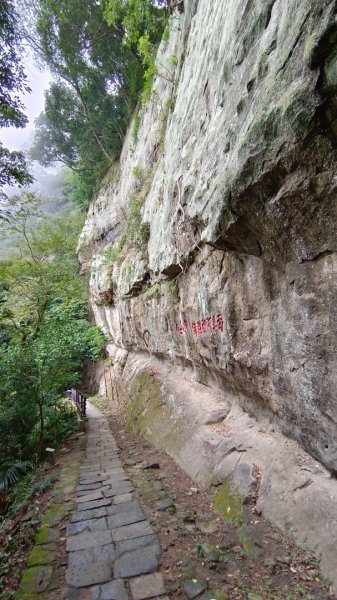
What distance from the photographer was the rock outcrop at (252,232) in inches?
101

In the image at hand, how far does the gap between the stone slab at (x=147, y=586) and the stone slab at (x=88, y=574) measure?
307 mm

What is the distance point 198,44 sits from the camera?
6.43m

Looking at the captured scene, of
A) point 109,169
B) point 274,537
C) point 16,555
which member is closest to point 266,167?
point 274,537

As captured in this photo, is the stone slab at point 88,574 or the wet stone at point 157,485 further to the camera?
the wet stone at point 157,485

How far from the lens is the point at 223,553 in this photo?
3.20 m

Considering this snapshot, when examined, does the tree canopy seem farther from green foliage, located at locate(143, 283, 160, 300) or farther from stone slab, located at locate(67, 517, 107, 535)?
stone slab, located at locate(67, 517, 107, 535)

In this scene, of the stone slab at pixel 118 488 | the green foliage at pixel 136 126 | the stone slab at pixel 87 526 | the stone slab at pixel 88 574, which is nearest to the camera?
the stone slab at pixel 88 574

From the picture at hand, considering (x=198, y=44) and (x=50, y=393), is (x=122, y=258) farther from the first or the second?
(x=198, y=44)

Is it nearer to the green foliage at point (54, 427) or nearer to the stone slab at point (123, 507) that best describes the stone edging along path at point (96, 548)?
the stone slab at point (123, 507)

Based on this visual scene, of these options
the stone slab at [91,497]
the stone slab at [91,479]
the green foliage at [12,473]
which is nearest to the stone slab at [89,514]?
the stone slab at [91,497]

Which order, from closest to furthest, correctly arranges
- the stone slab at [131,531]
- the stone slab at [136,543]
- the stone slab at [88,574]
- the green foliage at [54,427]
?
1. the stone slab at [88,574]
2. the stone slab at [136,543]
3. the stone slab at [131,531]
4. the green foliage at [54,427]

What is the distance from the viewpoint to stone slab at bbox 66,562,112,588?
2.95 m

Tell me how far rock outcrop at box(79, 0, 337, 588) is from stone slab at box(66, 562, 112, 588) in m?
1.87

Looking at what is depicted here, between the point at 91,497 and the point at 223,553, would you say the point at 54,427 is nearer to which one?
the point at 91,497
